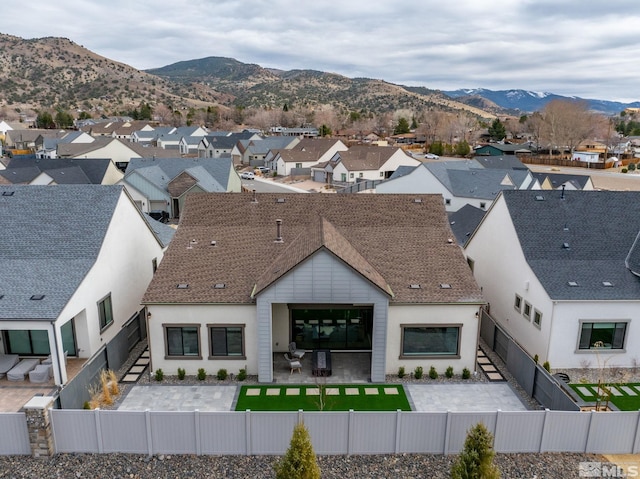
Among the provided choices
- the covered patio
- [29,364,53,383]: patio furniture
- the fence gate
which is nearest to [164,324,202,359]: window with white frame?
the covered patio

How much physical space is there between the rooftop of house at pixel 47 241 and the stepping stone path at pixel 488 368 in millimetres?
17812

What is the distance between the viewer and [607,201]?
928 inches

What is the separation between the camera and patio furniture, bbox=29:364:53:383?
1809 cm

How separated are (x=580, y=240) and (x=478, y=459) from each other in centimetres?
1433

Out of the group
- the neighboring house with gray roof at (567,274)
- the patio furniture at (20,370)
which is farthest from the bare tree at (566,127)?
the patio furniture at (20,370)

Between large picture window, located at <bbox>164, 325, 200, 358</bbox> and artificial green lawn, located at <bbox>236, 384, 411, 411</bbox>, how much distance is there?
110 inches

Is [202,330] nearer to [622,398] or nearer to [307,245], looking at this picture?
[307,245]

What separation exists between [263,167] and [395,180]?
49533 millimetres

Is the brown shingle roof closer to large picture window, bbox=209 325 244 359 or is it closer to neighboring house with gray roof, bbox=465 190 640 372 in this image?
large picture window, bbox=209 325 244 359

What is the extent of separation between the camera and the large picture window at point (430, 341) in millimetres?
19672

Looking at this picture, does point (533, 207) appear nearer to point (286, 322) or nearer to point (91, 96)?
point (286, 322)

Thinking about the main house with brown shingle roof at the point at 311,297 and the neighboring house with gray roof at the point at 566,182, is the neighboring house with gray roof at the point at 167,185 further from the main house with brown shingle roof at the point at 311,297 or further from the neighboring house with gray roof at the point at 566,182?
the neighboring house with gray roof at the point at 566,182

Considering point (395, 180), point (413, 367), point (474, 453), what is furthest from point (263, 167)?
point (474, 453)

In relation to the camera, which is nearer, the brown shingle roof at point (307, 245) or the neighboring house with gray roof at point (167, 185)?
the brown shingle roof at point (307, 245)
